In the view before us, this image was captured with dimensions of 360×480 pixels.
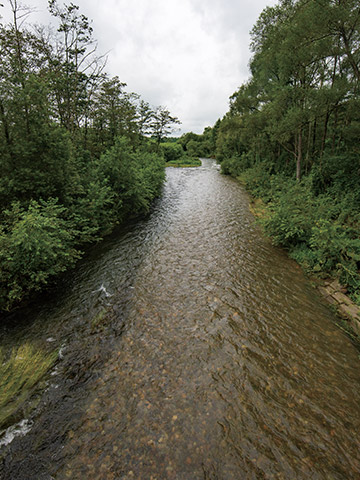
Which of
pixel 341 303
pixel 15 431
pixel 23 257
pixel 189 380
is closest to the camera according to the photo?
pixel 15 431

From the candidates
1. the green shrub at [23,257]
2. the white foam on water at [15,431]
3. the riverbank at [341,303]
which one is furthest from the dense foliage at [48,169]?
the riverbank at [341,303]

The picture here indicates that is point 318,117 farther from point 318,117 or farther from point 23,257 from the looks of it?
point 23,257

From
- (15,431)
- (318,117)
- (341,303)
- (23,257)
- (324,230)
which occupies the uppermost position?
(318,117)

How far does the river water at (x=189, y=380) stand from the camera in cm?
315

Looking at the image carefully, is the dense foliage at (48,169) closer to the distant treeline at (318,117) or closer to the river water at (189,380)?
the river water at (189,380)

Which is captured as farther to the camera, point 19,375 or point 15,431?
point 19,375

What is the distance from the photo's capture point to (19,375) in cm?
432

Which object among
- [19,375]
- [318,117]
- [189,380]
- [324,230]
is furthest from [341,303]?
[318,117]

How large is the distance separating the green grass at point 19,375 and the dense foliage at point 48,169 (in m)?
1.65

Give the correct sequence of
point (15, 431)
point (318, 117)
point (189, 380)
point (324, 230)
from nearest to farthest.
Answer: point (15, 431), point (189, 380), point (324, 230), point (318, 117)

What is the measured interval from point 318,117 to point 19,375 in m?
16.7

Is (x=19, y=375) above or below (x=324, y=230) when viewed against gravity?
below

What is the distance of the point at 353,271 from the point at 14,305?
984 cm

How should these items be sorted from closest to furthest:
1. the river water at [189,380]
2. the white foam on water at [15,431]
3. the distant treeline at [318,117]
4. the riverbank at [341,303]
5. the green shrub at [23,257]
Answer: the river water at [189,380], the white foam on water at [15,431], the riverbank at [341,303], the green shrub at [23,257], the distant treeline at [318,117]
